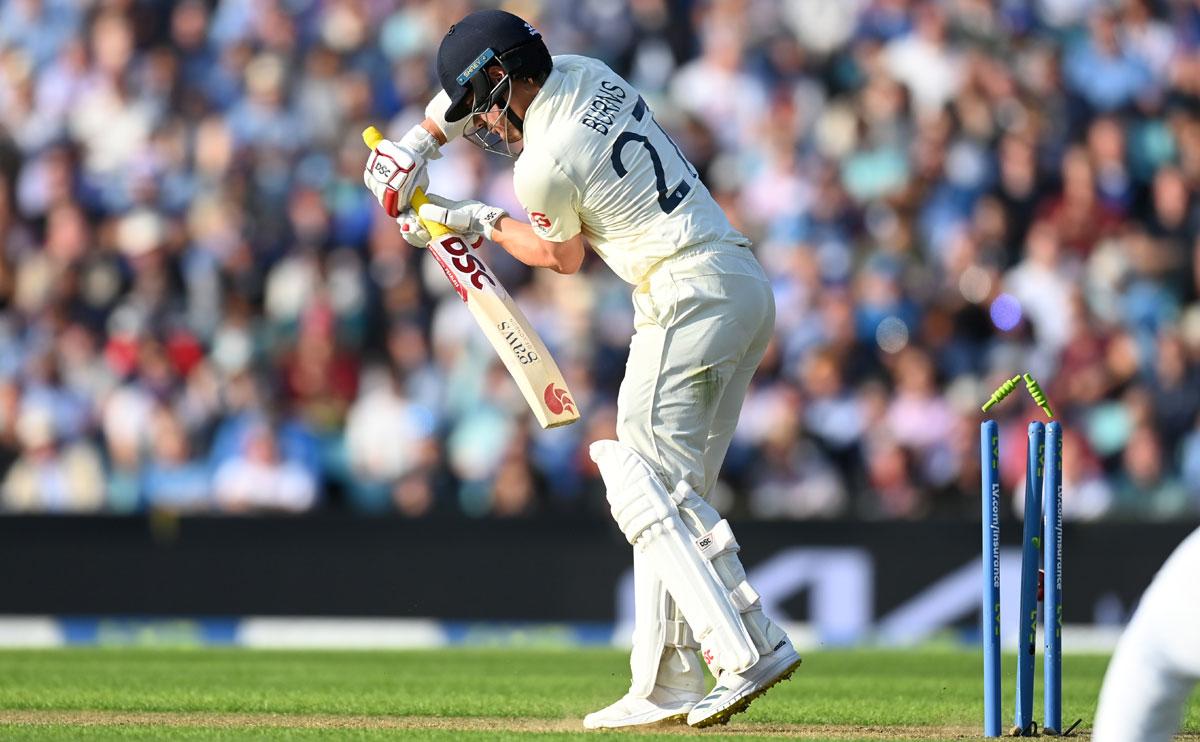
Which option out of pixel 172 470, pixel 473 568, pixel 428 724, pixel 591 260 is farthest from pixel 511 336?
pixel 591 260

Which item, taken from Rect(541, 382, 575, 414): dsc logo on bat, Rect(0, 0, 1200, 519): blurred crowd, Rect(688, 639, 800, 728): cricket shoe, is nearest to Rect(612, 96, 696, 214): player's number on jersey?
Rect(541, 382, 575, 414): dsc logo on bat

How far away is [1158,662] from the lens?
9.89ft

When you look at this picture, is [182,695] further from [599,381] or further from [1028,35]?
[1028,35]

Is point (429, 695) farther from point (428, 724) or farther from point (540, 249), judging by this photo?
point (540, 249)

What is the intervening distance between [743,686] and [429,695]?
181 cm

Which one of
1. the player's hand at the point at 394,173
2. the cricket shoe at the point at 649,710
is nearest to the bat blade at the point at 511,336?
the player's hand at the point at 394,173

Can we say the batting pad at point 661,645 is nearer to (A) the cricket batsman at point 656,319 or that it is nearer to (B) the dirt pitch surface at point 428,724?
(A) the cricket batsman at point 656,319

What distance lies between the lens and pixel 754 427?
1080 cm

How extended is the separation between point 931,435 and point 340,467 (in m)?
3.37

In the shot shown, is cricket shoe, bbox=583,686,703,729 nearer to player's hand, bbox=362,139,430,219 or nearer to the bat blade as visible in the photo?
the bat blade

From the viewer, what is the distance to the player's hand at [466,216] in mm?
5688

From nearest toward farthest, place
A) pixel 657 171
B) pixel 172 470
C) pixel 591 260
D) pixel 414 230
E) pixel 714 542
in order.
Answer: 1. pixel 714 542
2. pixel 657 171
3. pixel 414 230
4. pixel 172 470
5. pixel 591 260

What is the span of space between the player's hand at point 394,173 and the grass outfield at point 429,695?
1.59 metres

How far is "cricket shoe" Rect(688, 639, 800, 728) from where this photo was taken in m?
5.21
